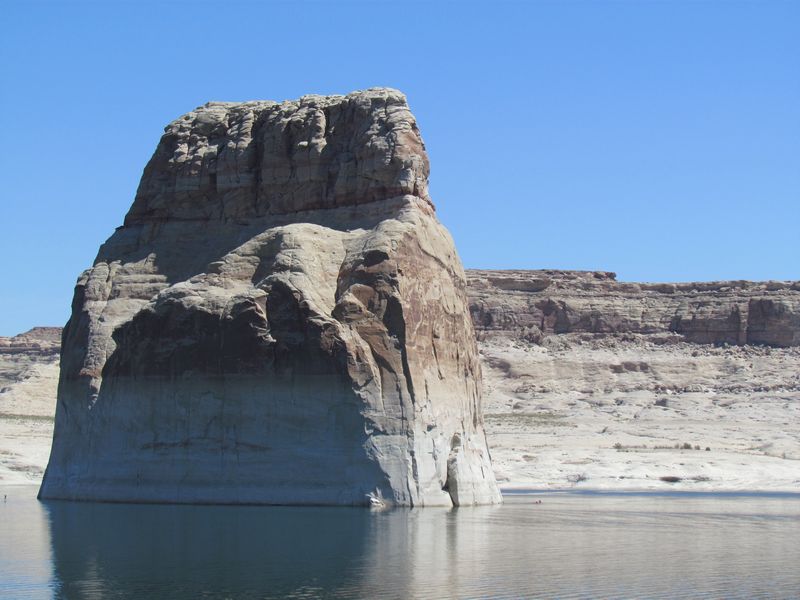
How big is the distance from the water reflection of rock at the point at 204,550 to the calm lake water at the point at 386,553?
1.7 inches

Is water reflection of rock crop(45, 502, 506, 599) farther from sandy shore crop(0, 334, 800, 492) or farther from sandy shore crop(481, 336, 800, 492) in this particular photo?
sandy shore crop(481, 336, 800, 492)

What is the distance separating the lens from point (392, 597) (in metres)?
23.3

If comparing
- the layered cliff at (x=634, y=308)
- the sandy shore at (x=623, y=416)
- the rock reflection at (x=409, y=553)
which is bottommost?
the rock reflection at (x=409, y=553)

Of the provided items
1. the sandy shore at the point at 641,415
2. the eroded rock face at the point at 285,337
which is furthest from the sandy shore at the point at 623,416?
the eroded rock face at the point at 285,337

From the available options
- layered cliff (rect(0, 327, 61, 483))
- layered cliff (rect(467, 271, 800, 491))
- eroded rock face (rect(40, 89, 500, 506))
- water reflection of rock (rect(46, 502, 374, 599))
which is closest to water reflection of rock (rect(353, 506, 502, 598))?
water reflection of rock (rect(46, 502, 374, 599))

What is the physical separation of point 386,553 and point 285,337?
35.0 ft

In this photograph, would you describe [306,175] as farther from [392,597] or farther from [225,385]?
[392,597]

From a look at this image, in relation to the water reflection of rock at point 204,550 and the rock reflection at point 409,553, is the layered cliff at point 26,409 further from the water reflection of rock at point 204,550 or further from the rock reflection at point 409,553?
the water reflection of rock at point 204,550

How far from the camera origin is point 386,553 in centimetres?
2870

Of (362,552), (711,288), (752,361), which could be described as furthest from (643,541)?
(711,288)

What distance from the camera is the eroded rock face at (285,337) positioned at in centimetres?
3759

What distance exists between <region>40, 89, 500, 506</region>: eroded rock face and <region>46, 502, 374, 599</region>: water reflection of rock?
1525 mm

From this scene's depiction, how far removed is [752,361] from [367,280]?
76.6 metres

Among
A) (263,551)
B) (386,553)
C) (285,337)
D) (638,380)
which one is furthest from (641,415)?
(263,551)
